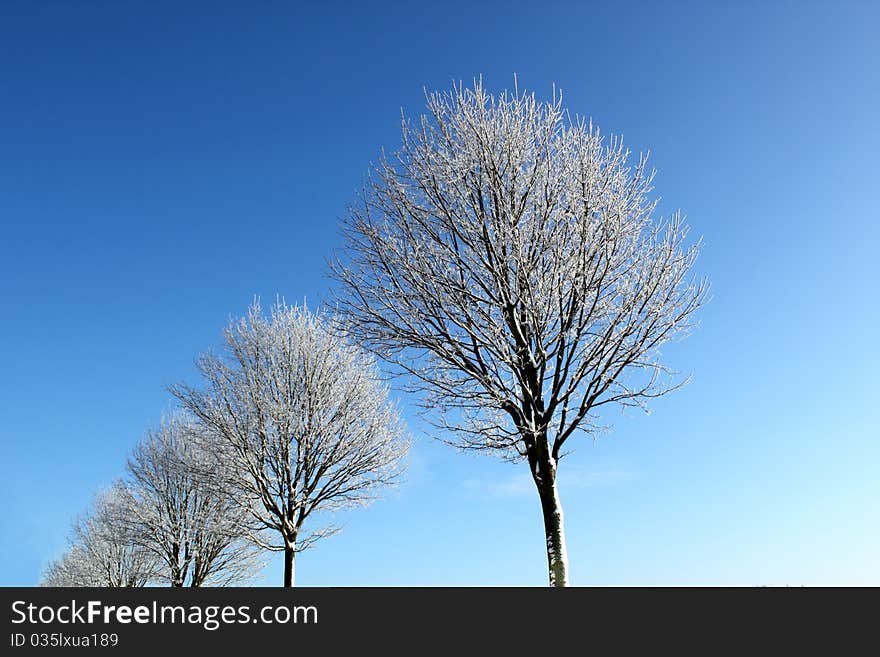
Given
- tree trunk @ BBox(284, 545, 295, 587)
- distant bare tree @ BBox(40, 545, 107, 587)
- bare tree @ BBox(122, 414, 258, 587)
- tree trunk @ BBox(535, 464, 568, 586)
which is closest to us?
tree trunk @ BBox(535, 464, 568, 586)

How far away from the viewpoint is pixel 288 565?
597 inches

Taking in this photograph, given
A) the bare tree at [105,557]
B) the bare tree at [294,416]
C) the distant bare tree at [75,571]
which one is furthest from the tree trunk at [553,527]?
the distant bare tree at [75,571]

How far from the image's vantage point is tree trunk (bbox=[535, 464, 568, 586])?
26.9 ft

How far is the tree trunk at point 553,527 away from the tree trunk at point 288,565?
8.75m

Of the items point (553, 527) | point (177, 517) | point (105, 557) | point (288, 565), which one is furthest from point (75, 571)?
point (553, 527)

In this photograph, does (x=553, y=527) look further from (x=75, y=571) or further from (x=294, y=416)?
(x=75, y=571)

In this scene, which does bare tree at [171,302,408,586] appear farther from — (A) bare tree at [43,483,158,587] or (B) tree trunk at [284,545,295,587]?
(A) bare tree at [43,483,158,587]

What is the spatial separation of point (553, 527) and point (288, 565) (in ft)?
29.6

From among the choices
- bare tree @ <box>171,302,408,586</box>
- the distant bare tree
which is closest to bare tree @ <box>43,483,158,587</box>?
the distant bare tree

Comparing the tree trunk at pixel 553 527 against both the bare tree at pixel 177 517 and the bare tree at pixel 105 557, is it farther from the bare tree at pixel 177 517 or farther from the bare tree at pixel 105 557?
the bare tree at pixel 105 557

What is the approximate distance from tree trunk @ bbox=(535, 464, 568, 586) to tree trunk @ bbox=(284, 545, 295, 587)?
28.7 ft

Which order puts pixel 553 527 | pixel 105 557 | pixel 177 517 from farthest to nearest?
1. pixel 105 557
2. pixel 177 517
3. pixel 553 527

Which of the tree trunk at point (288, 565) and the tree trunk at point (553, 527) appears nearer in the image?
the tree trunk at point (553, 527)

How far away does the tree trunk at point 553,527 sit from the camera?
8188 mm
